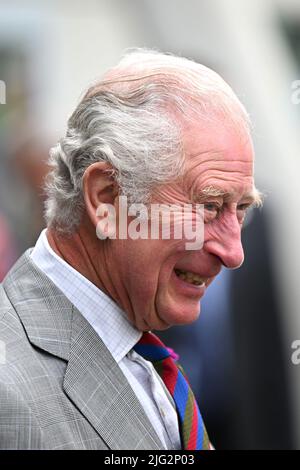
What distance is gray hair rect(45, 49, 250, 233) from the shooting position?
2029mm

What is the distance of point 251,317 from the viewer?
3957 millimetres

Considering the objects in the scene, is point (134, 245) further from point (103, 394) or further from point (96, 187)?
point (103, 394)

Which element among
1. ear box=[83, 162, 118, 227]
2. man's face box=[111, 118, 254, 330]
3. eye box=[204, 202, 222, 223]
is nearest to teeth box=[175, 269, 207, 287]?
man's face box=[111, 118, 254, 330]

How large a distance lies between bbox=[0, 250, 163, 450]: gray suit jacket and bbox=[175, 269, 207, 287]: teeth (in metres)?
0.26

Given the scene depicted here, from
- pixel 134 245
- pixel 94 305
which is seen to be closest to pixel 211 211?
pixel 134 245

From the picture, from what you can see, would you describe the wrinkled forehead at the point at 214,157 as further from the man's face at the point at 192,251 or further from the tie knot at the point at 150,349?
the tie knot at the point at 150,349

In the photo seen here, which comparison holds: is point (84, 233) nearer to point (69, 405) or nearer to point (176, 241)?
point (176, 241)

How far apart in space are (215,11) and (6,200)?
12.3 feet

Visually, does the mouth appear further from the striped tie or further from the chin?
the striped tie

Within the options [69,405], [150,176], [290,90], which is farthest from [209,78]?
[290,90]

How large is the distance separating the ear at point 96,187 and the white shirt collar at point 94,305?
128 mm

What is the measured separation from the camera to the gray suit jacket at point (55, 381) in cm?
175

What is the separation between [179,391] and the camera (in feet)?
7.23

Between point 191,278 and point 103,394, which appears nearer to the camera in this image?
point 103,394
